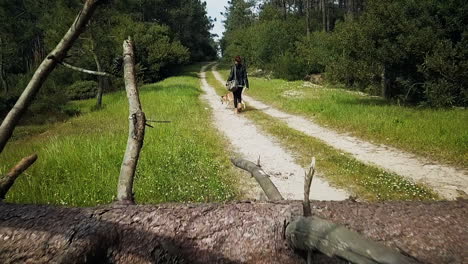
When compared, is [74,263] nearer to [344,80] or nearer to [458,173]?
[458,173]

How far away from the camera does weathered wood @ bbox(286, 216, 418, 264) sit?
1.30 m

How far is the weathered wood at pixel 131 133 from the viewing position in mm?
2766

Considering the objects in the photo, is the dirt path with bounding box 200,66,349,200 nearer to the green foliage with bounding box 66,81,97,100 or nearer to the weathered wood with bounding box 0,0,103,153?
the weathered wood with bounding box 0,0,103,153

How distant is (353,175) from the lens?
579cm

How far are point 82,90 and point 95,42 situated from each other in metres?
9.86

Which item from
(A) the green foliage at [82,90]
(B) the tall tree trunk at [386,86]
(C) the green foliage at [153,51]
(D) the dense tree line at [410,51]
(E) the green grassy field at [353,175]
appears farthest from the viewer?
(C) the green foliage at [153,51]

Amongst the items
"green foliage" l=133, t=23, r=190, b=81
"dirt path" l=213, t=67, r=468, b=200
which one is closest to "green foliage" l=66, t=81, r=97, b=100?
"green foliage" l=133, t=23, r=190, b=81

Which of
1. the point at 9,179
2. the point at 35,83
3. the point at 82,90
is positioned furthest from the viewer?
the point at 82,90

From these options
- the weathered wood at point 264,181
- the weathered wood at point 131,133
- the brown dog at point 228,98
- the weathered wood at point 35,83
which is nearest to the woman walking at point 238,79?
the brown dog at point 228,98

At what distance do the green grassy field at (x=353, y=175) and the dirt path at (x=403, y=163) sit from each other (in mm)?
303

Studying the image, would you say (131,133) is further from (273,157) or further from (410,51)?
(410,51)

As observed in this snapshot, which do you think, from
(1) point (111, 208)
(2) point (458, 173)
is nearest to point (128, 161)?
(1) point (111, 208)

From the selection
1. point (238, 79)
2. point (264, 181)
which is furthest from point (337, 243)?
point (238, 79)

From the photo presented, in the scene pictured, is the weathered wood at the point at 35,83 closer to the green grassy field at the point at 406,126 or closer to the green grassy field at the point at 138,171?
the green grassy field at the point at 138,171
